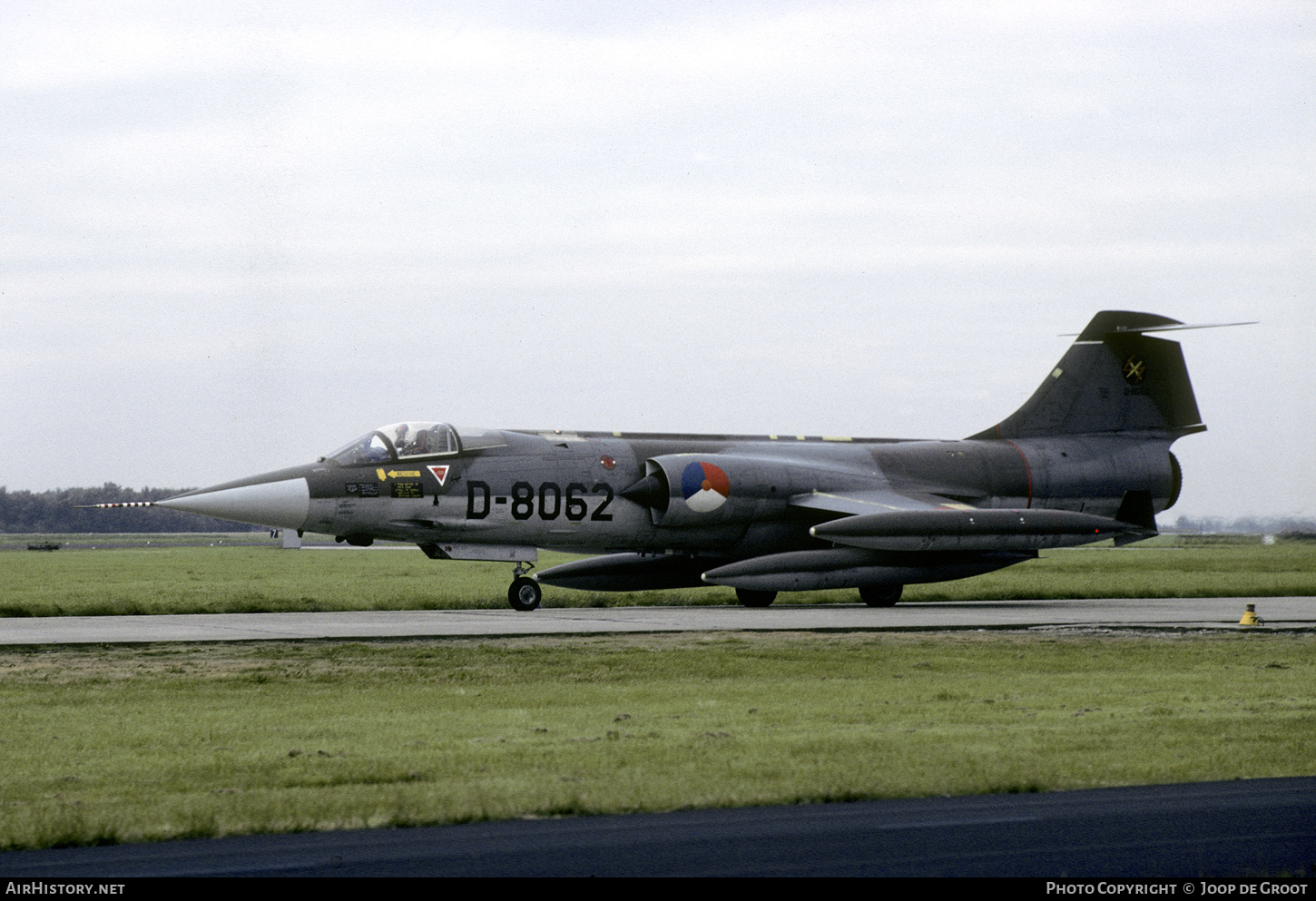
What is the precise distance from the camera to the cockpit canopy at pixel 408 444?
25031mm

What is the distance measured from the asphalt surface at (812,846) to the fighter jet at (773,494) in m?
16.9

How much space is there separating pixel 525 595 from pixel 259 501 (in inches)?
194

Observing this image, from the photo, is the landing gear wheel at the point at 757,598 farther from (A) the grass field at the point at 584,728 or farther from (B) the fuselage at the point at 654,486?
(A) the grass field at the point at 584,728

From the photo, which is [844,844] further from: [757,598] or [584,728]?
[757,598]

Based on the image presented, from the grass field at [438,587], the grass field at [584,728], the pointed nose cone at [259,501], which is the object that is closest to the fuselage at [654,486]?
the pointed nose cone at [259,501]

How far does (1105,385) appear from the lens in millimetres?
31859

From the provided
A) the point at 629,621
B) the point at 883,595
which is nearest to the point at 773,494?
the point at 883,595

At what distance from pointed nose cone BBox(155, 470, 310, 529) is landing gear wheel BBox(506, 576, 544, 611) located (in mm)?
3940

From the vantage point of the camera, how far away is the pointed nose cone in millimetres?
23906

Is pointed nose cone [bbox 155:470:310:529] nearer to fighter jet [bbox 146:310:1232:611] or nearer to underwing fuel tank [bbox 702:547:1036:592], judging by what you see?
fighter jet [bbox 146:310:1232:611]

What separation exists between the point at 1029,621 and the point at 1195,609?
4.51 m

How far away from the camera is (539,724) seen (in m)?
11.1


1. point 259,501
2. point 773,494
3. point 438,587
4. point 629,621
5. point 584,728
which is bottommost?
point 438,587
